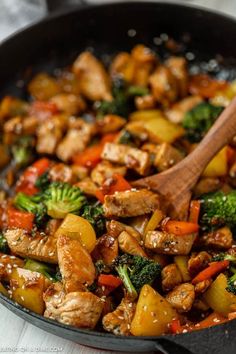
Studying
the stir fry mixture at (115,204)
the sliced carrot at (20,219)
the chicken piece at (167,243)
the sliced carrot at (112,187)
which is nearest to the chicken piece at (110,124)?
the stir fry mixture at (115,204)

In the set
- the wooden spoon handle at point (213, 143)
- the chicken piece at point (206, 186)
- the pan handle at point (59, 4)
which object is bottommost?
the chicken piece at point (206, 186)

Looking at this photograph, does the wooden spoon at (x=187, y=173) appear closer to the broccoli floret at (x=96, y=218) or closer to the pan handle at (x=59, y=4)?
the broccoli floret at (x=96, y=218)

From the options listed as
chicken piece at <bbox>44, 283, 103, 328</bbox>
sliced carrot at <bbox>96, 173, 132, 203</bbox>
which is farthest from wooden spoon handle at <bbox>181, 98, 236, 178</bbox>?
chicken piece at <bbox>44, 283, 103, 328</bbox>

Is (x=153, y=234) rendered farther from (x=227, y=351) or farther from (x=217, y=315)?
(x=227, y=351)

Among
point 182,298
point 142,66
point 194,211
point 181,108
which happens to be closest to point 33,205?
point 194,211

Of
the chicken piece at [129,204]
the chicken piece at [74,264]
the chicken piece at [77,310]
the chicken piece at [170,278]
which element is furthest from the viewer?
the chicken piece at [129,204]
